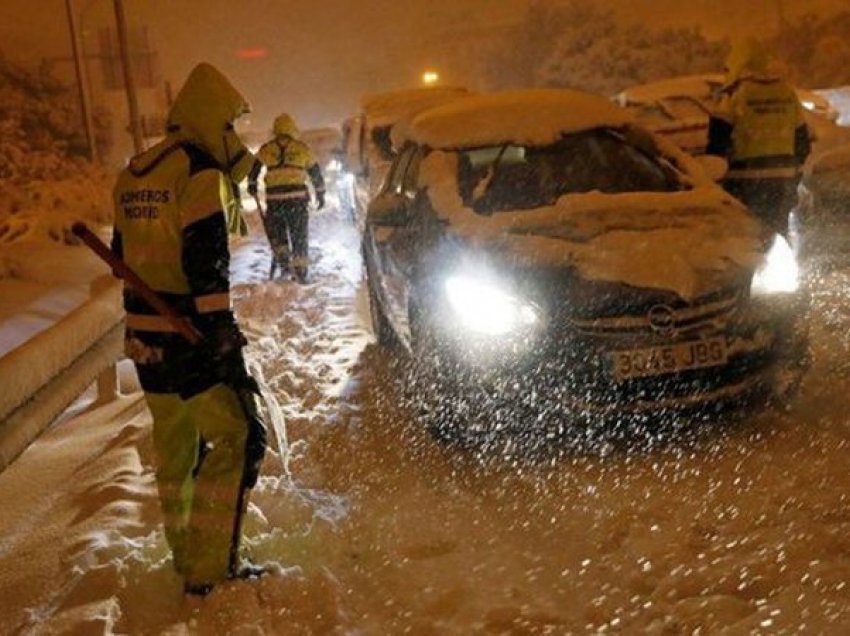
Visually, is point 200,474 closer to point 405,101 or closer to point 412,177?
point 412,177

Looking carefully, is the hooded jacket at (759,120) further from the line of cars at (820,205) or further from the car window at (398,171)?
the car window at (398,171)

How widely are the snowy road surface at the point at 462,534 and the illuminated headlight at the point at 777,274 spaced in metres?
0.66

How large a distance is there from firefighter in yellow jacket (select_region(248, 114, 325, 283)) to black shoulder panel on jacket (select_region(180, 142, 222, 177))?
6068 millimetres

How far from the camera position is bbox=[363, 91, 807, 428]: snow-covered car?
4.21 meters

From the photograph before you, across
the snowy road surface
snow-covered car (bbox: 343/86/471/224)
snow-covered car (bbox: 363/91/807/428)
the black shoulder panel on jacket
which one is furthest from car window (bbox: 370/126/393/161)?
the black shoulder panel on jacket

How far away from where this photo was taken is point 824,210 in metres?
8.87

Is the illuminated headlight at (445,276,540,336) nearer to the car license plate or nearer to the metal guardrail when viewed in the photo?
the car license plate

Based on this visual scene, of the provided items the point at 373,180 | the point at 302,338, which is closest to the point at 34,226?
the point at 373,180

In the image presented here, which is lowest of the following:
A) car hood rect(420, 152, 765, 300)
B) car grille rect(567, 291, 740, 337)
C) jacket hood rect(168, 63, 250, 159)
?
car grille rect(567, 291, 740, 337)

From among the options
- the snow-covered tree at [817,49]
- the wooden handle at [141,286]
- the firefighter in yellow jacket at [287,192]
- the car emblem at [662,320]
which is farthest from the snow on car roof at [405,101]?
the snow-covered tree at [817,49]

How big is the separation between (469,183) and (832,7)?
3921 centimetres

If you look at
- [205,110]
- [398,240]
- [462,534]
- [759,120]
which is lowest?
[462,534]

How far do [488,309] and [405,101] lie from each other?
27.3 ft

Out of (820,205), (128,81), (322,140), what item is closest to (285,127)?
(820,205)
